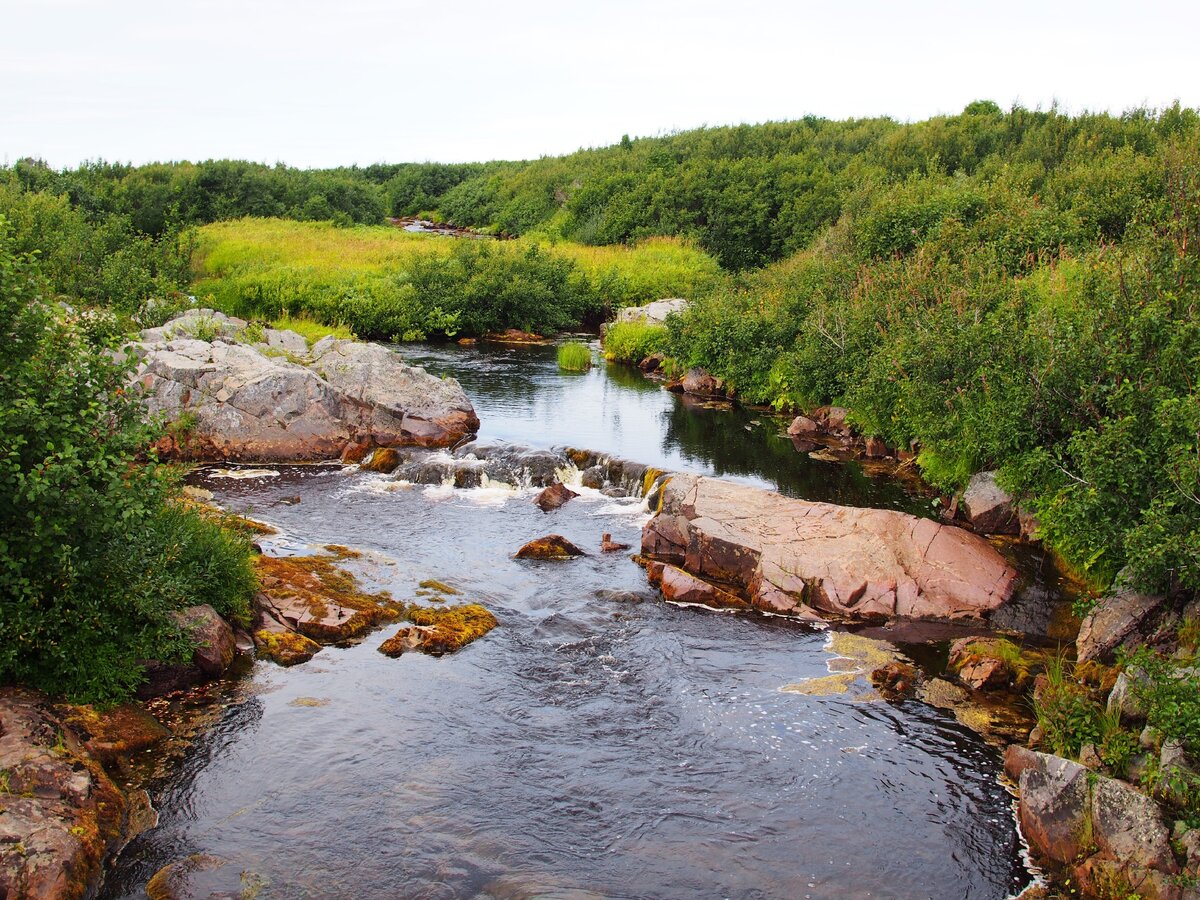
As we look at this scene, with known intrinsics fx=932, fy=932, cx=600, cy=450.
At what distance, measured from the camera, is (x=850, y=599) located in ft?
49.7

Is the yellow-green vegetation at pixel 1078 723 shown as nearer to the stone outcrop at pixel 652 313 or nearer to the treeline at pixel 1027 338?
the treeline at pixel 1027 338

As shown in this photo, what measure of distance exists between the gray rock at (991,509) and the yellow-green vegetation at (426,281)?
23835mm

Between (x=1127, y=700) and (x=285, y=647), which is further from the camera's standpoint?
(x=285, y=647)

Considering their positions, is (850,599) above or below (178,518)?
below

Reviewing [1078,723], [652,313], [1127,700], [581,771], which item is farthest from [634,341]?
[1127,700]

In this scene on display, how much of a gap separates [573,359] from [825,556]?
22.1 metres

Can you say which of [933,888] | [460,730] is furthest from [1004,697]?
[460,730]

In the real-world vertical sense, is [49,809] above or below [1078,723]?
below

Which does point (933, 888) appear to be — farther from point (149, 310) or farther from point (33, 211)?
point (33, 211)

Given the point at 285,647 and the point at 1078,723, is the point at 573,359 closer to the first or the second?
the point at 285,647

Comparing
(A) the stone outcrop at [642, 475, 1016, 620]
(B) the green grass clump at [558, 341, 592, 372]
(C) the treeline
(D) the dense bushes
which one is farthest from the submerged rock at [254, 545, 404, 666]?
(B) the green grass clump at [558, 341, 592, 372]

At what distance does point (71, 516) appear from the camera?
10.1 metres

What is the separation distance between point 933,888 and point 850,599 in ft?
21.7

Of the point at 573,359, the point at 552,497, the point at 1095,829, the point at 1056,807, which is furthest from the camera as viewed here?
the point at 573,359
